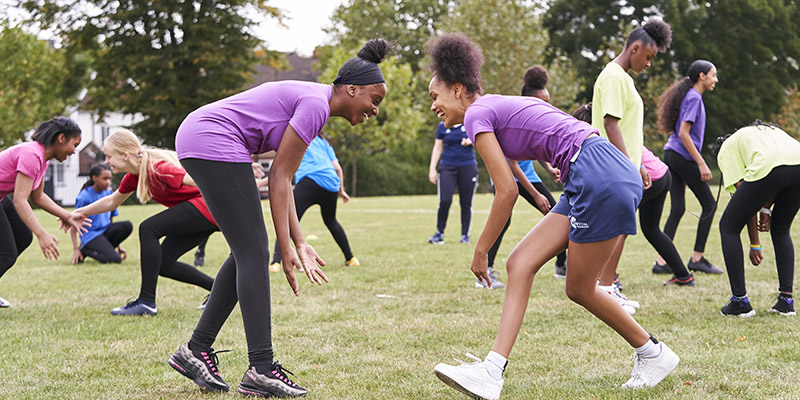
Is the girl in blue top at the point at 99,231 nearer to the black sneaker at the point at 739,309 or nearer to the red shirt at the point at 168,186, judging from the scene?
the red shirt at the point at 168,186

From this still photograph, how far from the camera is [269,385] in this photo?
3.64 meters

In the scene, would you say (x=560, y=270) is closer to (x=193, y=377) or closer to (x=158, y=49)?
(x=193, y=377)

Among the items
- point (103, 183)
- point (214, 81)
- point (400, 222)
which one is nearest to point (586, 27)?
point (214, 81)

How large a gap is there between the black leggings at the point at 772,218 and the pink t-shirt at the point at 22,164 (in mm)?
5105

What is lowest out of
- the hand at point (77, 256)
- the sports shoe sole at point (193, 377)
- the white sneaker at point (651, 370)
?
the hand at point (77, 256)

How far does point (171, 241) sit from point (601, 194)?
3.67 meters

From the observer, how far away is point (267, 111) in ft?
12.0

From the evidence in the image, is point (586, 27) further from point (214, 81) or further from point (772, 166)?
point (772, 166)

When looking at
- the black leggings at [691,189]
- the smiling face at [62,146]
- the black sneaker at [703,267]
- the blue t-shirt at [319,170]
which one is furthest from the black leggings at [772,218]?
the smiling face at [62,146]

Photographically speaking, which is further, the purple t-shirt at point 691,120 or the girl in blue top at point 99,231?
the girl in blue top at point 99,231

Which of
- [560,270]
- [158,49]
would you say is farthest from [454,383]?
[158,49]

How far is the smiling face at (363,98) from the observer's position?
12.2 feet

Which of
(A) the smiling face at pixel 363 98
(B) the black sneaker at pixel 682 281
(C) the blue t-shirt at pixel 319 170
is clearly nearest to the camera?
(A) the smiling face at pixel 363 98

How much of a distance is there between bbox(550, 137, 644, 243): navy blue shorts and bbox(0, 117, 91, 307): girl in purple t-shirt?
402 cm
